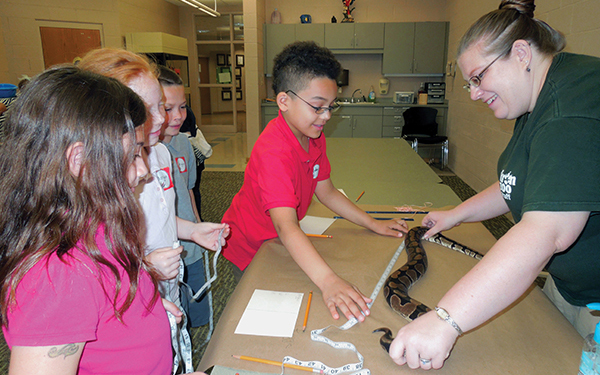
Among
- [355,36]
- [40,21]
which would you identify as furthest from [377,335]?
[40,21]

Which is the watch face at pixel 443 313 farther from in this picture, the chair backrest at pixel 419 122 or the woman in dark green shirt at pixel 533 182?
the chair backrest at pixel 419 122

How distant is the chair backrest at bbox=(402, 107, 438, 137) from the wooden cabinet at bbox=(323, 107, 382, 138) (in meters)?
0.63

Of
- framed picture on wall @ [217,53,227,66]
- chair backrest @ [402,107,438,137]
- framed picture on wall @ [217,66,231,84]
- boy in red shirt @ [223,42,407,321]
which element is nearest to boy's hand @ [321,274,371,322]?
boy in red shirt @ [223,42,407,321]

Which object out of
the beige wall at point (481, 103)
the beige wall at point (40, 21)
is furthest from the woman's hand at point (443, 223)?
the beige wall at point (40, 21)

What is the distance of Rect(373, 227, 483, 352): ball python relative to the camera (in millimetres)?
1135

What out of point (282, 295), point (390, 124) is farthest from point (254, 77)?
point (282, 295)

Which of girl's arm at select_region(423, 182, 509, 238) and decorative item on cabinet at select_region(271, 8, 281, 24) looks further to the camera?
decorative item on cabinet at select_region(271, 8, 281, 24)

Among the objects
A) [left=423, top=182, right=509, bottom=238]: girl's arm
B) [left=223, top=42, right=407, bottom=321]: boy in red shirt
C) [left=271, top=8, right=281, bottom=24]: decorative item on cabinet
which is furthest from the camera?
[left=271, top=8, right=281, bottom=24]: decorative item on cabinet

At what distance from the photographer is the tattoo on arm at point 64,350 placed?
71 cm

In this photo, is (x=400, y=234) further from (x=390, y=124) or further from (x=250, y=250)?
(x=390, y=124)

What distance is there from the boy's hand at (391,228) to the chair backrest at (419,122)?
649 centimetres

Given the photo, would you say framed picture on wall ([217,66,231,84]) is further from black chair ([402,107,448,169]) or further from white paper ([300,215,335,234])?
white paper ([300,215,335,234])

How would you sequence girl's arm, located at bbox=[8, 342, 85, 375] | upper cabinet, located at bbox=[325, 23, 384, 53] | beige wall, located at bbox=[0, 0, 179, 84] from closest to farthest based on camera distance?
girl's arm, located at bbox=[8, 342, 85, 375], beige wall, located at bbox=[0, 0, 179, 84], upper cabinet, located at bbox=[325, 23, 384, 53]

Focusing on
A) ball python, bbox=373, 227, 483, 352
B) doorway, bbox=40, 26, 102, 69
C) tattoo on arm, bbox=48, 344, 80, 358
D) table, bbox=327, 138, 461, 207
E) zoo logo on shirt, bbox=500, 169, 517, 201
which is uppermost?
doorway, bbox=40, 26, 102, 69
